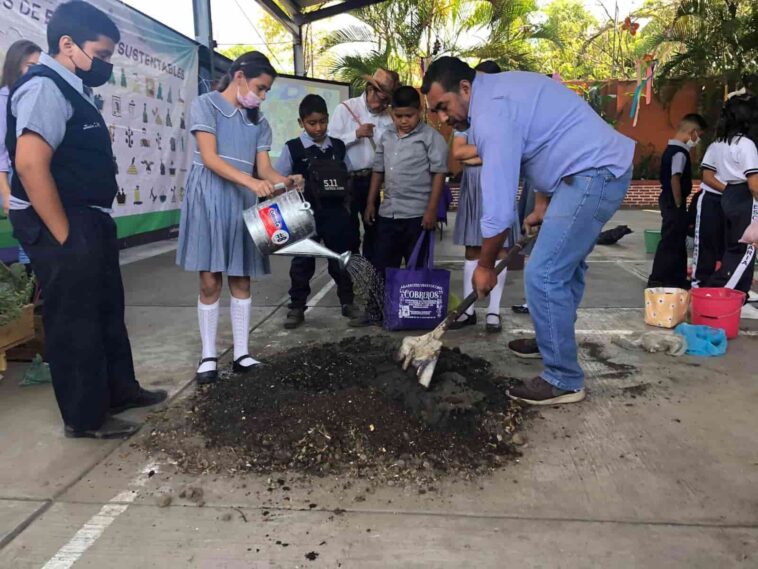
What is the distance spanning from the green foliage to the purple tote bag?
A: 95.0 inches

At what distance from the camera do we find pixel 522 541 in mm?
2174

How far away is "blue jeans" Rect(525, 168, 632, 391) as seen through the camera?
3000 millimetres

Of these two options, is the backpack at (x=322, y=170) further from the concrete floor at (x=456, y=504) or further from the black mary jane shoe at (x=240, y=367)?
the concrete floor at (x=456, y=504)

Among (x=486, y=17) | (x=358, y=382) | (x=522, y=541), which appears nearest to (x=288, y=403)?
(x=358, y=382)

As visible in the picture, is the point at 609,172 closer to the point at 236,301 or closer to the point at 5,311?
the point at 236,301

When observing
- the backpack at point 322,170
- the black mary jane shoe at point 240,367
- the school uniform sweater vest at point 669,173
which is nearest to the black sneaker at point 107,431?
the black mary jane shoe at point 240,367

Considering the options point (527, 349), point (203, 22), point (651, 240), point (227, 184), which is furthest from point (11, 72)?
point (651, 240)

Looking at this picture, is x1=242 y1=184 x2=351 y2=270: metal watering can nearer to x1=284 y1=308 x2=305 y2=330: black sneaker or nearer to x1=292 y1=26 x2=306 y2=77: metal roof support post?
x1=284 y1=308 x2=305 y2=330: black sneaker

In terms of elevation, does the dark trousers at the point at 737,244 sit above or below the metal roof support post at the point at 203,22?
below

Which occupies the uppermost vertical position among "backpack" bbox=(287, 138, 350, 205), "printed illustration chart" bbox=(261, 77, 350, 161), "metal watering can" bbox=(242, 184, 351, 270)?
"printed illustration chart" bbox=(261, 77, 350, 161)

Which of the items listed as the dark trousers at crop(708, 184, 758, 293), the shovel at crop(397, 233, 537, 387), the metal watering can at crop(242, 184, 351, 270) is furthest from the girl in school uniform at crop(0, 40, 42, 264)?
the dark trousers at crop(708, 184, 758, 293)

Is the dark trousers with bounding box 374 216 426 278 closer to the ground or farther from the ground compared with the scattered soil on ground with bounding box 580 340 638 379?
farther from the ground

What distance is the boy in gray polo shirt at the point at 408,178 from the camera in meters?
4.65

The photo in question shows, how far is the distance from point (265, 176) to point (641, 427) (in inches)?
97.7
